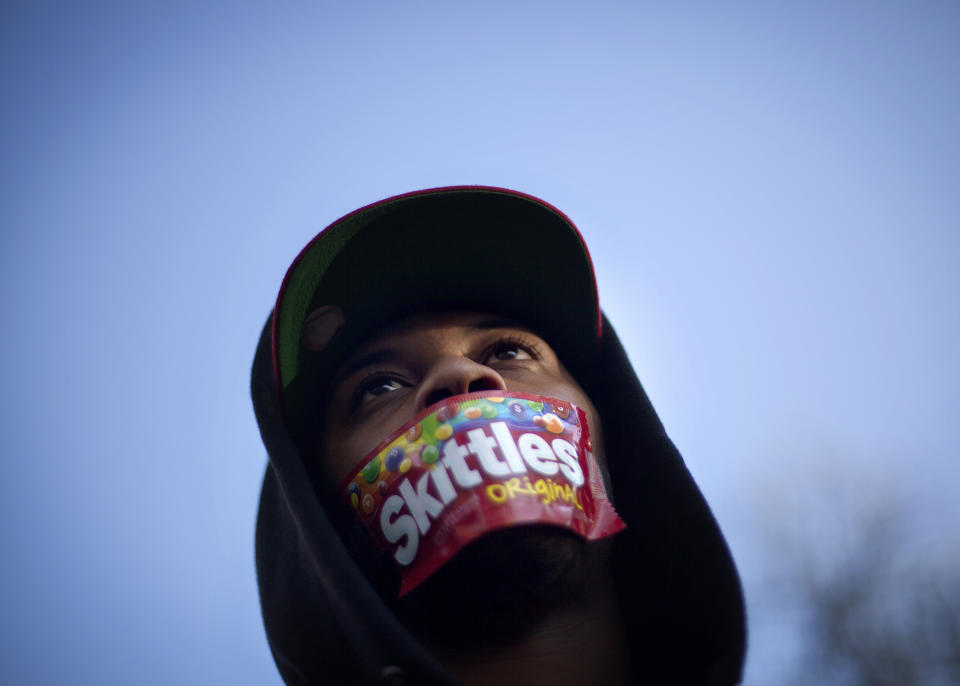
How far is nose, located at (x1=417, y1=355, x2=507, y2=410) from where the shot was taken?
2.25m

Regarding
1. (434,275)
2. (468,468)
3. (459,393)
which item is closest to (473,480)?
(468,468)

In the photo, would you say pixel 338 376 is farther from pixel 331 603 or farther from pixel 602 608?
pixel 602 608

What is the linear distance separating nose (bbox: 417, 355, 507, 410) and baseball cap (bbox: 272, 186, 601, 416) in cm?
62

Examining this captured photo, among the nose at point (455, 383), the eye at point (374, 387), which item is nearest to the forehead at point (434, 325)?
the eye at point (374, 387)

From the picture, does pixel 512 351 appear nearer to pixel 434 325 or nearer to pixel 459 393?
pixel 434 325

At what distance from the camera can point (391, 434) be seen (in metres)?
2.25

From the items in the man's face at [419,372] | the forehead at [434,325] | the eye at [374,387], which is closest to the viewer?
the man's face at [419,372]

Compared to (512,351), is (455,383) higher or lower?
lower

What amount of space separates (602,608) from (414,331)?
1.37 metres

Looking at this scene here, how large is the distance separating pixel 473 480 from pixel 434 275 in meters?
1.21

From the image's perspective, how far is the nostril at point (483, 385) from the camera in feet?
7.46

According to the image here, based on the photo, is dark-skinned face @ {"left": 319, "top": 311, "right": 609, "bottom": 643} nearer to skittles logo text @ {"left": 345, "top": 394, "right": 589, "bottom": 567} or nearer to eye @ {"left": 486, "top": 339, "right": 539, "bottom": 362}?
eye @ {"left": 486, "top": 339, "right": 539, "bottom": 362}

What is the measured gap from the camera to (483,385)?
2.29 metres

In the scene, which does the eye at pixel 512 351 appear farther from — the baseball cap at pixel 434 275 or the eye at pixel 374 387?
the eye at pixel 374 387
